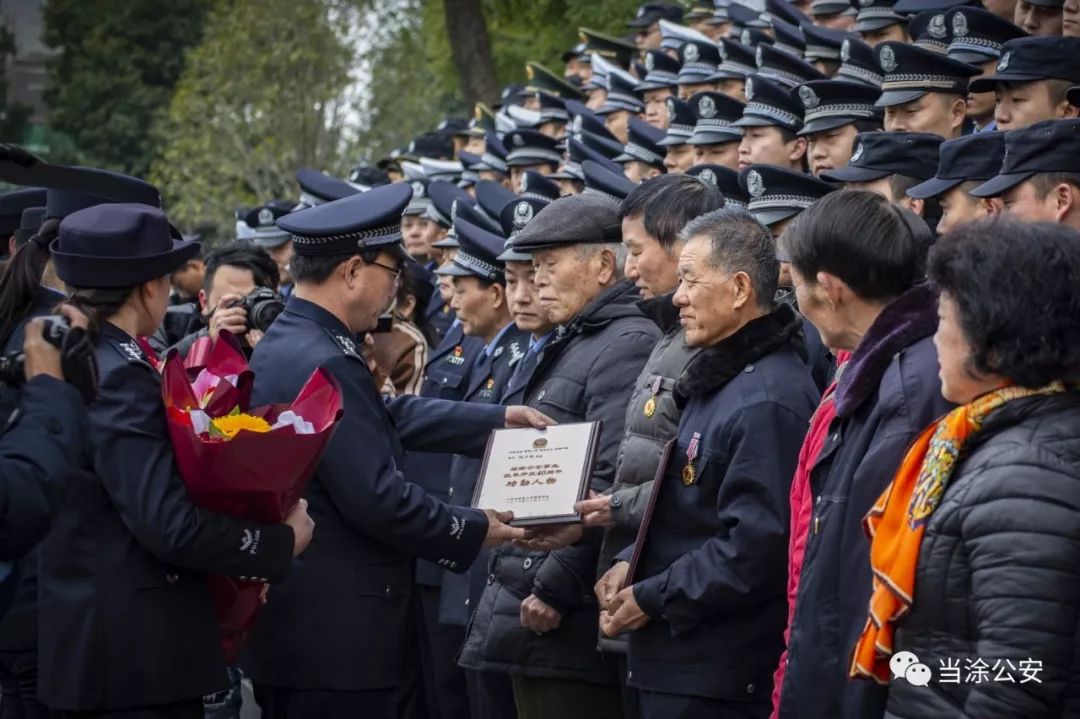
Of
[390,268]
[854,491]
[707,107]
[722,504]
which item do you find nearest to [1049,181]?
[722,504]

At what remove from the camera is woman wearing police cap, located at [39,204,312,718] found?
4.68 meters

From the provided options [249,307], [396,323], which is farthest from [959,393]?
[396,323]

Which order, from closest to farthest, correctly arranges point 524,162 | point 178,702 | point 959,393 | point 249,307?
point 959,393 → point 178,702 → point 249,307 → point 524,162

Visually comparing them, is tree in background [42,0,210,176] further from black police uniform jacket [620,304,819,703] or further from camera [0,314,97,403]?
camera [0,314,97,403]

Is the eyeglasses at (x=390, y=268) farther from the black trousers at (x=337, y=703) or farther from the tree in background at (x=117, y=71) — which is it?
the tree in background at (x=117, y=71)

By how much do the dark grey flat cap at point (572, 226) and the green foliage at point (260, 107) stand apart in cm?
2172

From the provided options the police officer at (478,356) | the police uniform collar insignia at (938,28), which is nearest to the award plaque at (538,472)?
the police officer at (478,356)

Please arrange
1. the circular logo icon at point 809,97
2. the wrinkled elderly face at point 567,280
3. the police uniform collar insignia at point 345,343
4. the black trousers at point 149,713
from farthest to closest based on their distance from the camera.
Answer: the circular logo icon at point 809,97
the wrinkled elderly face at point 567,280
the police uniform collar insignia at point 345,343
the black trousers at point 149,713

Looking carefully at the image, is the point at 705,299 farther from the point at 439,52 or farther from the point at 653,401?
the point at 439,52

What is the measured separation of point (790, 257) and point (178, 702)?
2.31m

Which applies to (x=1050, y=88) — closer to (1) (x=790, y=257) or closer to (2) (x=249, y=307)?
(1) (x=790, y=257)

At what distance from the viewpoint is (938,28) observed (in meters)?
8.67

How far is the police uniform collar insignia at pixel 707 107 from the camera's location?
374 inches

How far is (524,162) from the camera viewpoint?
1234 centimetres
